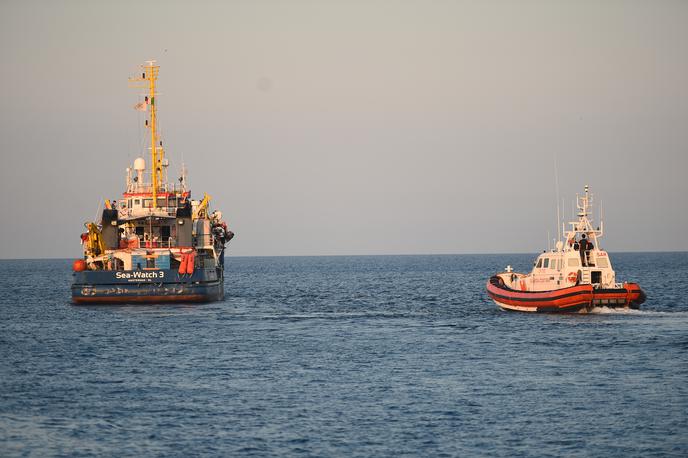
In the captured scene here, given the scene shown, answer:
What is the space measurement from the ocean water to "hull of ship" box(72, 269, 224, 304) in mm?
3348

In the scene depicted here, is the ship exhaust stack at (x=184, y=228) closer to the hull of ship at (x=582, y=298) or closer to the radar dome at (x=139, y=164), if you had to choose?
the radar dome at (x=139, y=164)

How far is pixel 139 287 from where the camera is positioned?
65.1 meters

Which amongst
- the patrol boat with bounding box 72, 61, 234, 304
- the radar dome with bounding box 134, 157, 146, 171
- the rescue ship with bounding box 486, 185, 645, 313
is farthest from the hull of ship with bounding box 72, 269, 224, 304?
the rescue ship with bounding box 486, 185, 645, 313

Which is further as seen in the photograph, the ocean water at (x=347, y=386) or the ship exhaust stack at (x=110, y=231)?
the ship exhaust stack at (x=110, y=231)

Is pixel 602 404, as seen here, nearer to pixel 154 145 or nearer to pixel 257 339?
pixel 257 339

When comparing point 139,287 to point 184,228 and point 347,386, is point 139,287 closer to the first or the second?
point 184,228

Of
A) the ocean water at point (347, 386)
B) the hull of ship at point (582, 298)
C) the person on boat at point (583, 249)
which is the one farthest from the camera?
the person on boat at point (583, 249)

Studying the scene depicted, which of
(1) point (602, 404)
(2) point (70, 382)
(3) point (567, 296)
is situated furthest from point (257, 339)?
(1) point (602, 404)

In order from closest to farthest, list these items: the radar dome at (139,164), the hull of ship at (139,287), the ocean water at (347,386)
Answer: the ocean water at (347,386), the hull of ship at (139,287), the radar dome at (139,164)

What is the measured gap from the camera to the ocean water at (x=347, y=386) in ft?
90.4

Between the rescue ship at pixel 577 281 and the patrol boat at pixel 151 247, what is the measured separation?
74.5ft

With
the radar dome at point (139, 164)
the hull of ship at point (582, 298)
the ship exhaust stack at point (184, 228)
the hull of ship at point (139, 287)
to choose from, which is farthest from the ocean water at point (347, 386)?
the radar dome at point (139, 164)

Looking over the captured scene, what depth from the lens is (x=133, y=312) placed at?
65000 millimetres

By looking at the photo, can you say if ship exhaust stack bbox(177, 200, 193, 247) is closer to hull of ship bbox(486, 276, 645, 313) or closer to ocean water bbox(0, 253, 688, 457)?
ocean water bbox(0, 253, 688, 457)
